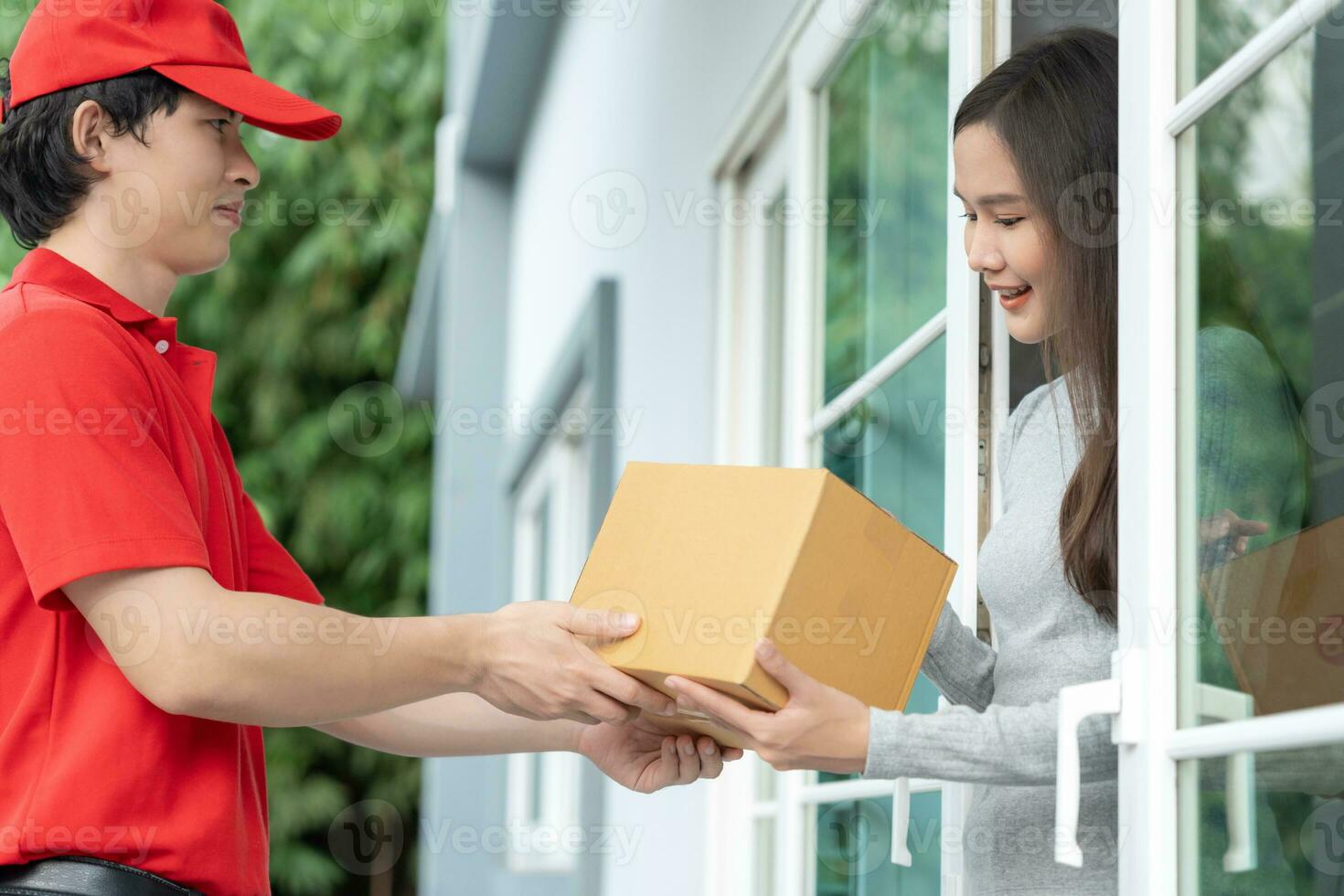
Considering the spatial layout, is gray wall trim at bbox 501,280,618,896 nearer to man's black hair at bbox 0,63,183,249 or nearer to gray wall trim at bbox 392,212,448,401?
man's black hair at bbox 0,63,183,249

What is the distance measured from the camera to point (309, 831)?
866cm

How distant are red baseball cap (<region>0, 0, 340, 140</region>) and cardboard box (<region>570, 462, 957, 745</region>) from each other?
0.66 meters

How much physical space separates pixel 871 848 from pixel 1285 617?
1062 millimetres

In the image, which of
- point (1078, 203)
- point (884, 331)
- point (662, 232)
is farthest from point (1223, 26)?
point (662, 232)

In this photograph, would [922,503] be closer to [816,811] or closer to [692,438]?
[816,811]

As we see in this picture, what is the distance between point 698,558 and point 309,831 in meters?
8.00

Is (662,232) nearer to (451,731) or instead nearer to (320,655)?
(451,731)

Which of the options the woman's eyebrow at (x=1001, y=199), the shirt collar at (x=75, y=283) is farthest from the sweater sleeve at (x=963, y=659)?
the shirt collar at (x=75, y=283)

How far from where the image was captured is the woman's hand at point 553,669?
1368mm

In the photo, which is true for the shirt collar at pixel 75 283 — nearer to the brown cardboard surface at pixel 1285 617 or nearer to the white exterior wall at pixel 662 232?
the brown cardboard surface at pixel 1285 617

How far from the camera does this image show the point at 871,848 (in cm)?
204

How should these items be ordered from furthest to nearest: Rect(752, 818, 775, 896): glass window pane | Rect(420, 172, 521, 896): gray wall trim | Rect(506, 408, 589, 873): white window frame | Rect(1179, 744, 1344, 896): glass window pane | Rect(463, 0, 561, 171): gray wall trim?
1. Rect(420, 172, 521, 896): gray wall trim
2. Rect(463, 0, 561, 171): gray wall trim
3. Rect(506, 408, 589, 873): white window frame
4. Rect(752, 818, 775, 896): glass window pane
5. Rect(1179, 744, 1344, 896): glass window pane

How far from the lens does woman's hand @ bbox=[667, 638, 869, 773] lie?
1.23 meters

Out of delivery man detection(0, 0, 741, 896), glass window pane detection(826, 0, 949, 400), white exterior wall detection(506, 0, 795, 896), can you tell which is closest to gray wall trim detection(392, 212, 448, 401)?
white exterior wall detection(506, 0, 795, 896)
